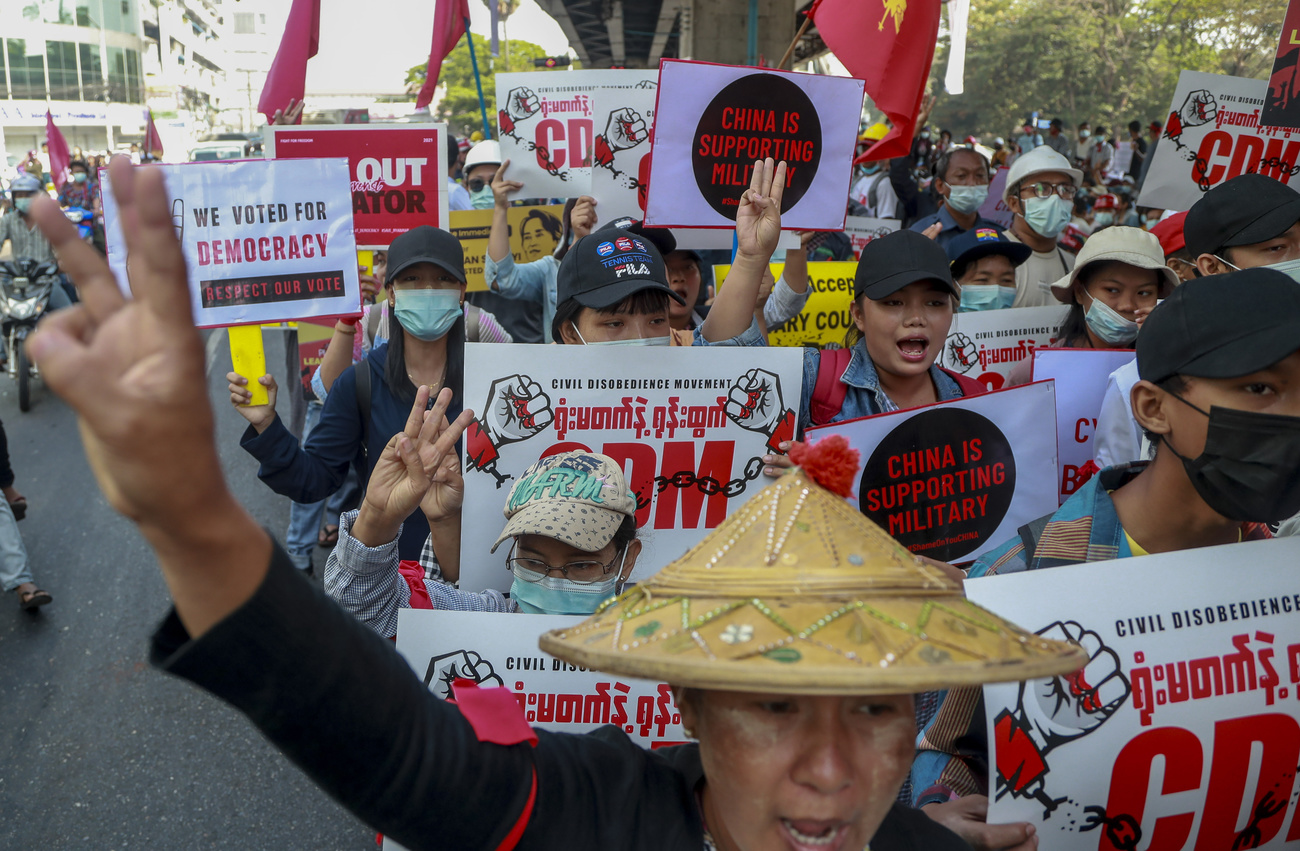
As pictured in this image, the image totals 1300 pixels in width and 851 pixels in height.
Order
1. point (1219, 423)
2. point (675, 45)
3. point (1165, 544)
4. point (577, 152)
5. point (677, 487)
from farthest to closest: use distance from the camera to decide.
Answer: point (675, 45) < point (577, 152) < point (677, 487) < point (1165, 544) < point (1219, 423)

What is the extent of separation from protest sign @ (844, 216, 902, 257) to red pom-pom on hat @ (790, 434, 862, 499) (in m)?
6.05

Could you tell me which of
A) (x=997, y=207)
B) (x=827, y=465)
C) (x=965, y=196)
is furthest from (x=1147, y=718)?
(x=997, y=207)

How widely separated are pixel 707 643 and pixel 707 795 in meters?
0.44

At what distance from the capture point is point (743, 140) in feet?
13.4

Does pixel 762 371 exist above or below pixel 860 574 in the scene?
below

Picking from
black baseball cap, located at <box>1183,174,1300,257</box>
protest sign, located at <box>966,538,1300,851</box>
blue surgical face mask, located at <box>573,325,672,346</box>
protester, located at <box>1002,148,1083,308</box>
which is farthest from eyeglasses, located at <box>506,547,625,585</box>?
protester, located at <box>1002,148,1083,308</box>

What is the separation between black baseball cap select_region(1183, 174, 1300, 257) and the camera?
11.4 feet

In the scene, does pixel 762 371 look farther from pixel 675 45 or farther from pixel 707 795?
pixel 675 45

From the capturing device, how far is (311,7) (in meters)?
6.42

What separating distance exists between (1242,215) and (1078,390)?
2.63ft

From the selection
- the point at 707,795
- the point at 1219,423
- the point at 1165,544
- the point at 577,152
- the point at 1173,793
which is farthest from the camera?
the point at 577,152

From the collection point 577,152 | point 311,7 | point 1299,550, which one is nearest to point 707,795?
point 1299,550

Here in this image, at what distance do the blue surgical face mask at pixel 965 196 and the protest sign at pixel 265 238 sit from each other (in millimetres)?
3565

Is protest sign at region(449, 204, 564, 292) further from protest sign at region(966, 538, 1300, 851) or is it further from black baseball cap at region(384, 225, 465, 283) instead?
protest sign at region(966, 538, 1300, 851)
